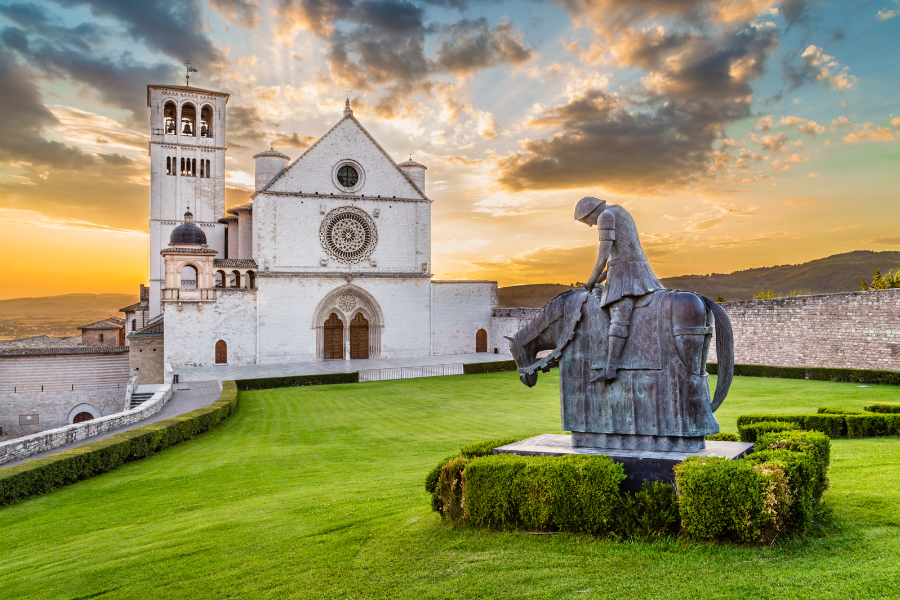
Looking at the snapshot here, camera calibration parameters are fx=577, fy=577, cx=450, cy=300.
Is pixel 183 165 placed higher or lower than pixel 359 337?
higher

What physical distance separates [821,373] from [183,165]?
46049mm

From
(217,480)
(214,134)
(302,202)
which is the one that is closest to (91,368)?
(302,202)

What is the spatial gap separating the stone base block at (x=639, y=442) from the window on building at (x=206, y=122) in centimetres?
4972

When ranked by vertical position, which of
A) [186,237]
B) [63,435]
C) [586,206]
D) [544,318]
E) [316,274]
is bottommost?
[63,435]

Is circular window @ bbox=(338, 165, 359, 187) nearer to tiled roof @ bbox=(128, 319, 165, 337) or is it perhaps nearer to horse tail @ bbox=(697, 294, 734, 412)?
tiled roof @ bbox=(128, 319, 165, 337)

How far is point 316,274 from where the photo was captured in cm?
3806

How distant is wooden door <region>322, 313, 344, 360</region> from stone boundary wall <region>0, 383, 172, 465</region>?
19723 millimetres

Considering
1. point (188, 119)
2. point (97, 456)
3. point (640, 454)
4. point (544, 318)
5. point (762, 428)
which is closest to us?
point (640, 454)

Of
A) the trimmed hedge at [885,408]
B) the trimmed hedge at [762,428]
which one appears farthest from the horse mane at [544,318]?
the trimmed hedge at [885,408]

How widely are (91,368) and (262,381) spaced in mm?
18422

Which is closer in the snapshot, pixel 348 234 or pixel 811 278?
pixel 348 234

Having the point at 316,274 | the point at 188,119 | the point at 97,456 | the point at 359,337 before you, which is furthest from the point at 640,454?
the point at 188,119

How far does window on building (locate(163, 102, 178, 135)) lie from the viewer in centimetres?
4719

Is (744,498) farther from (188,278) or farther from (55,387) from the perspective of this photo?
(188,278)
